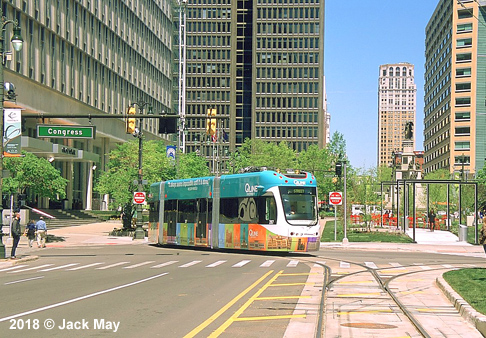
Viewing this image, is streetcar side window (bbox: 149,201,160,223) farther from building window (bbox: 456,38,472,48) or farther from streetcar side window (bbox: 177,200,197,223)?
building window (bbox: 456,38,472,48)

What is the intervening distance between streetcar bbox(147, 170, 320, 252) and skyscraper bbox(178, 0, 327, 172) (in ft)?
418

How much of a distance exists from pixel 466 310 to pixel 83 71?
226 feet

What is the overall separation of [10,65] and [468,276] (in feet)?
155

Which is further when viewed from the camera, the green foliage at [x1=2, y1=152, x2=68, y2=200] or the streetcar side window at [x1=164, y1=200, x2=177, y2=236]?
the green foliage at [x1=2, y1=152, x2=68, y2=200]

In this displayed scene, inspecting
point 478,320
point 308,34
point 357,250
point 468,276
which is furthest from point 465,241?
point 308,34

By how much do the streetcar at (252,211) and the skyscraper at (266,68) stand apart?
127 metres

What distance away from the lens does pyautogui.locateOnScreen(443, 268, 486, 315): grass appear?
14.1 meters

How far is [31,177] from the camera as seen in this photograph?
1724 inches

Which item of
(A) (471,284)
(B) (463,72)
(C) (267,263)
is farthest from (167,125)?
(B) (463,72)

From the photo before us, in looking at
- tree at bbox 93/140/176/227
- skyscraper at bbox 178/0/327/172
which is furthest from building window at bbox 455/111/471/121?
tree at bbox 93/140/176/227

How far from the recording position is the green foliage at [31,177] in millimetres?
43125

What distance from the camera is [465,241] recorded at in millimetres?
46812

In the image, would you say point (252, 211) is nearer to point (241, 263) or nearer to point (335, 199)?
point (241, 263)

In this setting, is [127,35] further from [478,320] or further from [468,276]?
[478,320]
